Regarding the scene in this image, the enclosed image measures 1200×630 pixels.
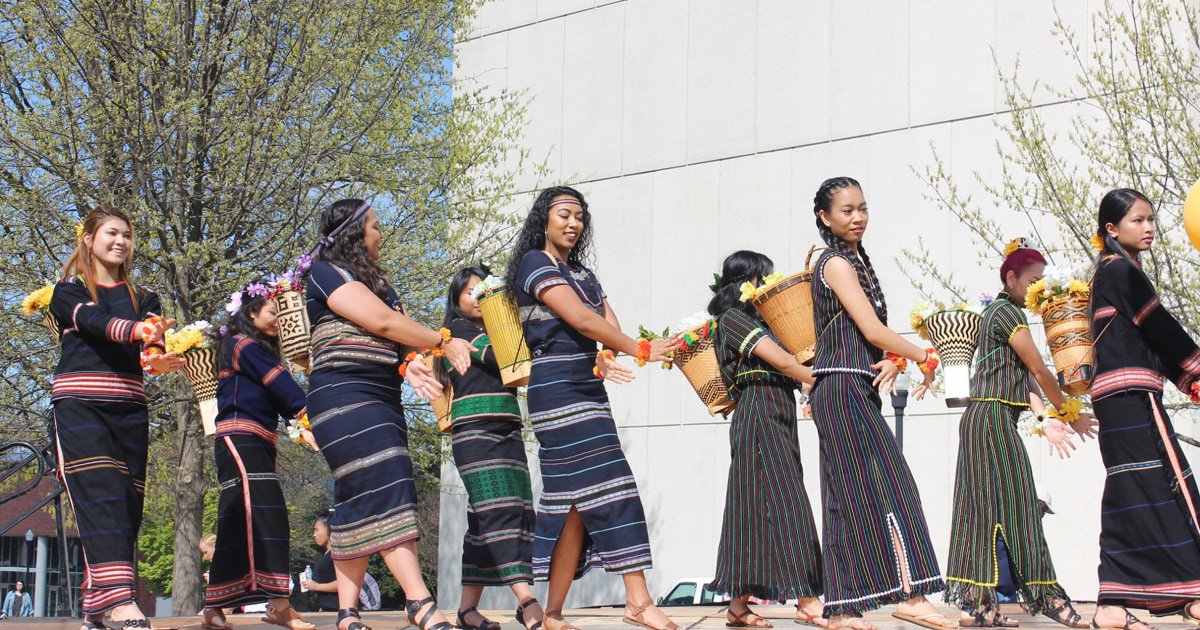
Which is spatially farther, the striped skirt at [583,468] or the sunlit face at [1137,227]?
the sunlit face at [1137,227]

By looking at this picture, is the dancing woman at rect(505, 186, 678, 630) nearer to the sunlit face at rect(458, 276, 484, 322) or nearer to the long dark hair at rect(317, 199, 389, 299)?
the long dark hair at rect(317, 199, 389, 299)

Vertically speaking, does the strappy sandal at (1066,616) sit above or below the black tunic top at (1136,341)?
below

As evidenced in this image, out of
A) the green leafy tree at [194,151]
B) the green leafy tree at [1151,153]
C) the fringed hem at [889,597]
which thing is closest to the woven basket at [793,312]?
the fringed hem at [889,597]

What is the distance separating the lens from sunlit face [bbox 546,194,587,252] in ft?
19.6

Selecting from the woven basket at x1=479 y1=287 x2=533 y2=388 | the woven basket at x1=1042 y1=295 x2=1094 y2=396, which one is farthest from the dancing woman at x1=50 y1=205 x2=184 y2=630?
the woven basket at x1=1042 y1=295 x2=1094 y2=396

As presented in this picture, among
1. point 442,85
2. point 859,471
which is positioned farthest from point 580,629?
point 442,85

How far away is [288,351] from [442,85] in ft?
31.4

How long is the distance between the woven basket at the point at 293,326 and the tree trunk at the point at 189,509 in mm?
6261

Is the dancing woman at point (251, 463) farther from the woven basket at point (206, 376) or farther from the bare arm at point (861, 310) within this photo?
the bare arm at point (861, 310)

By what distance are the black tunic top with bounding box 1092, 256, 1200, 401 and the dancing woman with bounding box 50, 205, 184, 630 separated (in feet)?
14.6

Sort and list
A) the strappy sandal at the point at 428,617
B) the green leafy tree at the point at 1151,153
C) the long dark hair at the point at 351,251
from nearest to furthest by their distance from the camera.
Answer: the strappy sandal at the point at 428,617, the long dark hair at the point at 351,251, the green leafy tree at the point at 1151,153

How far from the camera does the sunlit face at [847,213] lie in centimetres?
597

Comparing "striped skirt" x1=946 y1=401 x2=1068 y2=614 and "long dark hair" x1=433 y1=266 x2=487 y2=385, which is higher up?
"long dark hair" x1=433 y1=266 x2=487 y2=385

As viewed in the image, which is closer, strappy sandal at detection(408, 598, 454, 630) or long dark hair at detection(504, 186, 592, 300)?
strappy sandal at detection(408, 598, 454, 630)
